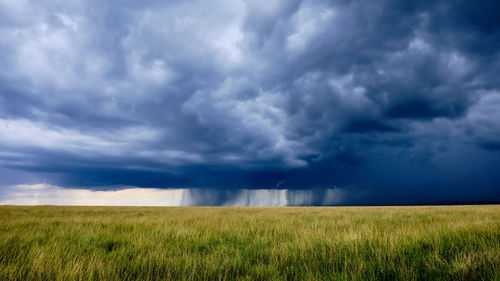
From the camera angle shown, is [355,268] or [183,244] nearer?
[355,268]

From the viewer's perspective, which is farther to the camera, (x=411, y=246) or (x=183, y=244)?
(x=183, y=244)

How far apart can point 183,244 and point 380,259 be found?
3753 mm

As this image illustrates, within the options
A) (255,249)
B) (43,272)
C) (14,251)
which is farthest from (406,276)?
(14,251)

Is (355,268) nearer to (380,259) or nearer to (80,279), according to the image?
(380,259)

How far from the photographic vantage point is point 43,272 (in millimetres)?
3182

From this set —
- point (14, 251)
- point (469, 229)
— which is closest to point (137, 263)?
point (14, 251)

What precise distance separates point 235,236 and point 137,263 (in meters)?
2.85

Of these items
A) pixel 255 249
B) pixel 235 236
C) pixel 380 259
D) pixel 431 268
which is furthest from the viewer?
pixel 235 236

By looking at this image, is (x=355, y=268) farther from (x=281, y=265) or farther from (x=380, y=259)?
(x=281, y=265)

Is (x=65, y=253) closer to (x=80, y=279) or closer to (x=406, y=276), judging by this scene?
(x=80, y=279)

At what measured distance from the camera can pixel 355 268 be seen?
10.6ft

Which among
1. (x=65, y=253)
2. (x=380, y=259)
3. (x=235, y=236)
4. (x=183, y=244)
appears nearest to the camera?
(x=380, y=259)

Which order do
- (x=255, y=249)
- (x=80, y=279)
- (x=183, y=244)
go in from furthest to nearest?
(x=183, y=244) < (x=255, y=249) < (x=80, y=279)

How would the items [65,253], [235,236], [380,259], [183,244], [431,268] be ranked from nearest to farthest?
[431,268], [380,259], [65,253], [183,244], [235,236]
